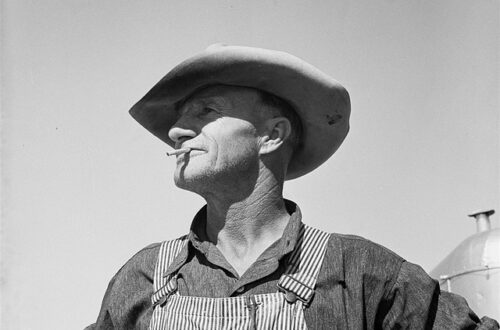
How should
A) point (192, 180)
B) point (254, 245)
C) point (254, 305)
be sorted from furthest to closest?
point (254, 245), point (192, 180), point (254, 305)

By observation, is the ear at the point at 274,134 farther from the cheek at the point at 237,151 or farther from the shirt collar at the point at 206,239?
the shirt collar at the point at 206,239

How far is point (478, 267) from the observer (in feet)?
40.9

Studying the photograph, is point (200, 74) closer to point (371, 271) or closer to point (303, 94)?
point (303, 94)

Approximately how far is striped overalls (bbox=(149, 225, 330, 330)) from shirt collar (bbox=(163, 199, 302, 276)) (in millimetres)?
48

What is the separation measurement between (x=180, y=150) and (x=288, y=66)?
2.29ft

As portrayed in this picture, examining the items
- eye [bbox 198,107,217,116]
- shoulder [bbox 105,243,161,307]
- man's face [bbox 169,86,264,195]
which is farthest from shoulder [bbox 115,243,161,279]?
eye [bbox 198,107,217,116]

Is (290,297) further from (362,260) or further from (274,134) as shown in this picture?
(274,134)

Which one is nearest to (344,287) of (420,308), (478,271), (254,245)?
(420,308)

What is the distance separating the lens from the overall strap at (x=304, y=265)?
15.8 ft

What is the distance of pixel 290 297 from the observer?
478 cm

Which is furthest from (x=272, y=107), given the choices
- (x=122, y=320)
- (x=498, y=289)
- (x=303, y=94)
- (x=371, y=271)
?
(x=498, y=289)

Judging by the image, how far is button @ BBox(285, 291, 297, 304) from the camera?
15.7 feet

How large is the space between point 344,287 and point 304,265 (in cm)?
22

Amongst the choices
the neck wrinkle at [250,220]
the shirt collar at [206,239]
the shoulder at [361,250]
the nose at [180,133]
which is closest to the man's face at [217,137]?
the nose at [180,133]
